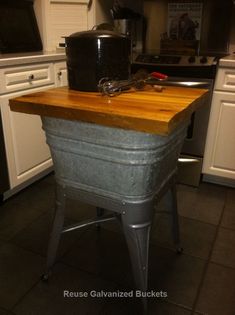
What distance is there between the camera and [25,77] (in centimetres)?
170

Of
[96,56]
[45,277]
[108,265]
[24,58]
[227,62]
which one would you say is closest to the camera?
[96,56]

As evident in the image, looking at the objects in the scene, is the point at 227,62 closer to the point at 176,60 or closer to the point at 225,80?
the point at 225,80

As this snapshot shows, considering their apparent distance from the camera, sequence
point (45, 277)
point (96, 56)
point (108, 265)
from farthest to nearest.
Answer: point (108, 265), point (45, 277), point (96, 56)


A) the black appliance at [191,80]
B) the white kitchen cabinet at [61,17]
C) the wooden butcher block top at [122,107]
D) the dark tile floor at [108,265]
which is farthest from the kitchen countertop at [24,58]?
the dark tile floor at [108,265]

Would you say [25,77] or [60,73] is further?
[60,73]

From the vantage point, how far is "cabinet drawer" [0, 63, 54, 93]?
1591 mm

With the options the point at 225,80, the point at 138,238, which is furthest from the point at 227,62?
the point at 138,238

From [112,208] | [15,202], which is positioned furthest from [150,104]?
[15,202]

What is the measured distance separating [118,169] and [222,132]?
4.20 feet

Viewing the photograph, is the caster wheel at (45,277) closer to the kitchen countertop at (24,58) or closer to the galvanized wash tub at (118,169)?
the galvanized wash tub at (118,169)

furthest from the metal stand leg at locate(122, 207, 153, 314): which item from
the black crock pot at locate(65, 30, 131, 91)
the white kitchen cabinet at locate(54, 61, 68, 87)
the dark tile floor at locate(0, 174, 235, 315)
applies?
the white kitchen cabinet at locate(54, 61, 68, 87)

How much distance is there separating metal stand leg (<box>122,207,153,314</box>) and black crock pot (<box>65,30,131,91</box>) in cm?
43

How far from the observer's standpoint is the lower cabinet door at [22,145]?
1678mm

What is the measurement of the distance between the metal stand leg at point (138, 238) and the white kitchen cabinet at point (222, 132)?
1.19 meters
